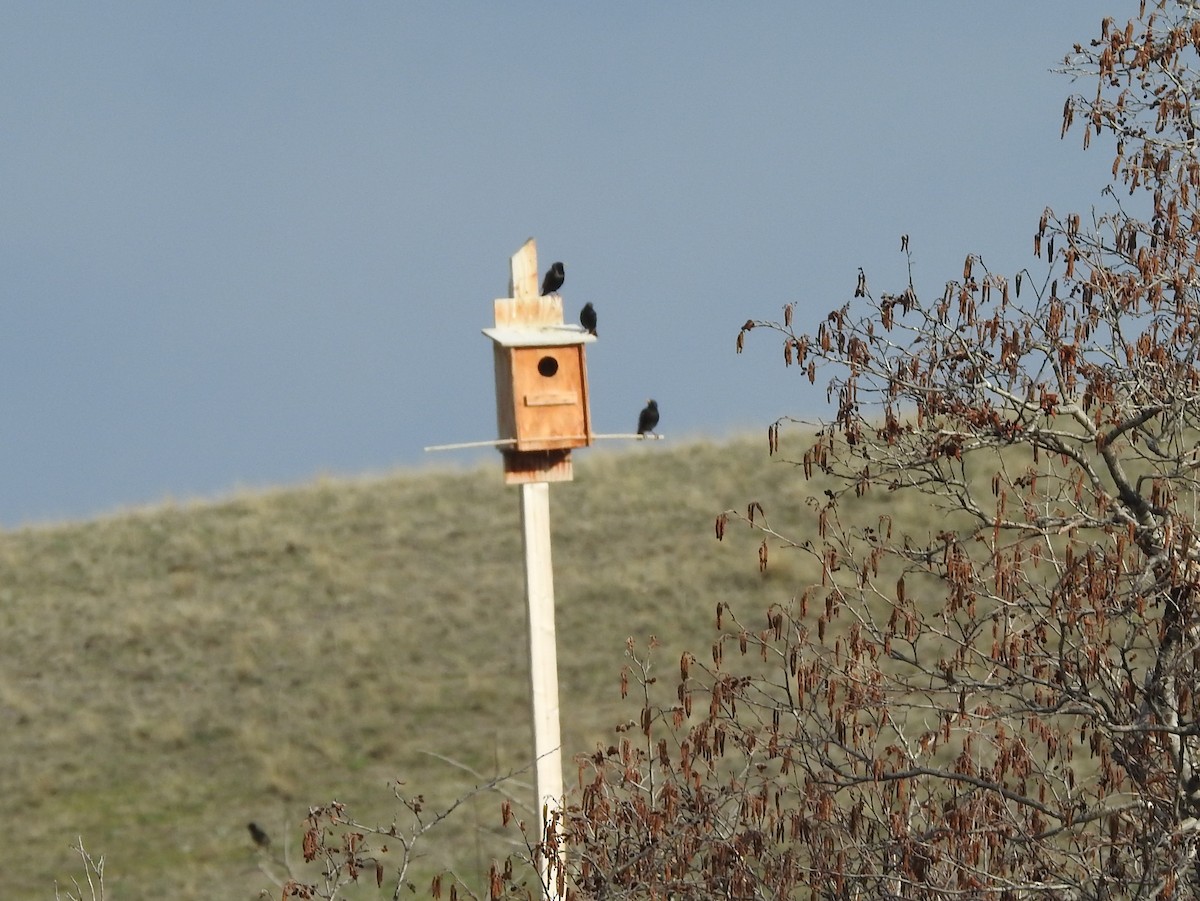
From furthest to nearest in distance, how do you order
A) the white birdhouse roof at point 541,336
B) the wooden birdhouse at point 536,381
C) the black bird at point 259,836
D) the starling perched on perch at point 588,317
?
the black bird at point 259,836, the starling perched on perch at point 588,317, the white birdhouse roof at point 541,336, the wooden birdhouse at point 536,381

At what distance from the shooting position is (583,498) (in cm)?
3106

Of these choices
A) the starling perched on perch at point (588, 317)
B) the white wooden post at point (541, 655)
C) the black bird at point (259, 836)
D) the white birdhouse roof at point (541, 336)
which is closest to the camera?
the white wooden post at point (541, 655)

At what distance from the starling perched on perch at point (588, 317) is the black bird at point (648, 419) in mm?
909

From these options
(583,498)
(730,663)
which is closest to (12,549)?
(583,498)

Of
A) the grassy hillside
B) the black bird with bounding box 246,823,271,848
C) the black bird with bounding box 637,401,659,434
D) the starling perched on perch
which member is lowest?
the black bird with bounding box 246,823,271,848

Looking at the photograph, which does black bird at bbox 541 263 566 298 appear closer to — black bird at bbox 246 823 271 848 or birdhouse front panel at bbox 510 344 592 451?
birdhouse front panel at bbox 510 344 592 451

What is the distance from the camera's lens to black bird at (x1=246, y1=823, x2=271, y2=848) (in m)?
19.7

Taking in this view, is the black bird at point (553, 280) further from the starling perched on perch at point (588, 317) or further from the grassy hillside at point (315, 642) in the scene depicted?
the grassy hillside at point (315, 642)

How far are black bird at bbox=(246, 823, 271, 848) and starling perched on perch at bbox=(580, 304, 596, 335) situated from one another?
993 cm

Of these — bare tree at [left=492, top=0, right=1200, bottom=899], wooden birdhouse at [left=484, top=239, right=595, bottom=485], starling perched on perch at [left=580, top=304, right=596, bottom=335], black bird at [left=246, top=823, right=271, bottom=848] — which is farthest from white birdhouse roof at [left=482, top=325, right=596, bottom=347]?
black bird at [left=246, top=823, right=271, bottom=848]

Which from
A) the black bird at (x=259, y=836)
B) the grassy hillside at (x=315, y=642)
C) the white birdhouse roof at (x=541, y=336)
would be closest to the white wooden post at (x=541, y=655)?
the white birdhouse roof at (x=541, y=336)

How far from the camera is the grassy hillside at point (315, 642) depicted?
70.5ft

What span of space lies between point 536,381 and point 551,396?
0.46 ft

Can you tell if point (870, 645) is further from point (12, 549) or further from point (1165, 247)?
point (12, 549)
